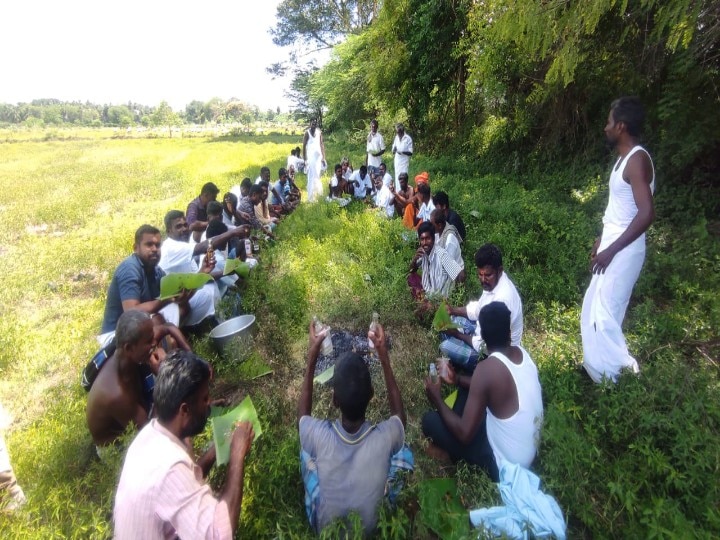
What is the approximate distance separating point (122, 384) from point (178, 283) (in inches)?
44.7

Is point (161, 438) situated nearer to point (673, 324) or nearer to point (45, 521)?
point (45, 521)

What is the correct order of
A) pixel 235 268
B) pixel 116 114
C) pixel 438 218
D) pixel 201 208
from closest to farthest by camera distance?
pixel 235 268 → pixel 438 218 → pixel 201 208 → pixel 116 114

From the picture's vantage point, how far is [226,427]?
216 cm

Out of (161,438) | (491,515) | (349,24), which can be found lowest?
(491,515)

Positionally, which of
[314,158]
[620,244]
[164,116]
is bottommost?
[314,158]

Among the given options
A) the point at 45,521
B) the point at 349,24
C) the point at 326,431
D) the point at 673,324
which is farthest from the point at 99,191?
the point at 349,24

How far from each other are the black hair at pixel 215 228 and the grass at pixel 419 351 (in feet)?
A: 2.51

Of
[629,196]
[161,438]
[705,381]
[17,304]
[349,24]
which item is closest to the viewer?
[161,438]

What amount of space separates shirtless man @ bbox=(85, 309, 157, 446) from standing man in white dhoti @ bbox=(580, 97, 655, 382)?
3.23m

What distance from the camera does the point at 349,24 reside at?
81.6 ft

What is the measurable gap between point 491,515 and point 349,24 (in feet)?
92.5

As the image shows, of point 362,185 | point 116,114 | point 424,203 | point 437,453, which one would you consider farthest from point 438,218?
point 116,114

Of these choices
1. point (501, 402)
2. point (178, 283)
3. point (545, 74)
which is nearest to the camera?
point (501, 402)

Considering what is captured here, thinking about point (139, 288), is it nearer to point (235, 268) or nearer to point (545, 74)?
point (235, 268)
